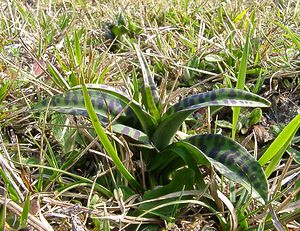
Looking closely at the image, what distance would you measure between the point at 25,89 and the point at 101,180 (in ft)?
1.53

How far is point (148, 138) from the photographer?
1.15 meters

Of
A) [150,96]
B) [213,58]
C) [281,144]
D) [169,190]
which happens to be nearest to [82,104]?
[150,96]

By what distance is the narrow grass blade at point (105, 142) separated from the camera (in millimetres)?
971

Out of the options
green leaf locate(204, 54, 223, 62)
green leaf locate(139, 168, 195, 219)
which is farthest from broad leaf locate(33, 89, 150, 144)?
green leaf locate(204, 54, 223, 62)

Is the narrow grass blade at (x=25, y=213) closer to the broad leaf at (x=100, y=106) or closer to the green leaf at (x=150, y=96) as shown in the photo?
the broad leaf at (x=100, y=106)

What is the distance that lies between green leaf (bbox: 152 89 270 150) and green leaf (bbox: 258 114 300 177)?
0.28 feet

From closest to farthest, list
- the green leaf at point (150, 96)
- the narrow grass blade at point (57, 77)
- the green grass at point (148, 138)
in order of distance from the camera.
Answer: the green grass at point (148, 138), the green leaf at point (150, 96), the narrow grass blade at point (57, 77)

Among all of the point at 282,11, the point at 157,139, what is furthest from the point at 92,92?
the point at 282,11

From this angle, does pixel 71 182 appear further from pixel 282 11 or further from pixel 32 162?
pixel 282 11

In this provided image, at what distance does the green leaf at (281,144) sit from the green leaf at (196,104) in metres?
0.08

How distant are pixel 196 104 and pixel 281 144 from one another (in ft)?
0.69

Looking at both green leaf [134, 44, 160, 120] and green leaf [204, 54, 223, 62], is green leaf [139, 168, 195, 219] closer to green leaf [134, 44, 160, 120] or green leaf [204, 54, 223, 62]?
green leaf [134, 44, 160, 120]

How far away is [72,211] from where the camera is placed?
3.46 feet

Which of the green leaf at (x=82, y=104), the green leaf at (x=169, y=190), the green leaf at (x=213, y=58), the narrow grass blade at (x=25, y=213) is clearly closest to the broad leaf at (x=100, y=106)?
the green leaf at (x=82, y=104)
